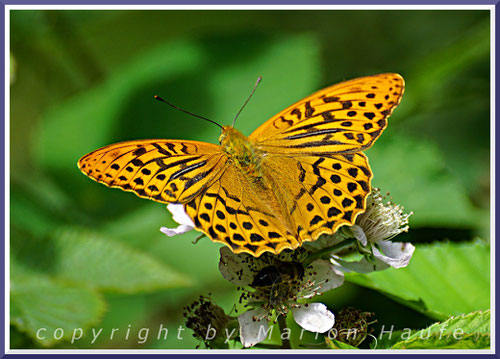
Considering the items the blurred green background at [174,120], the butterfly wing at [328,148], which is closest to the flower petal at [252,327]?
the butterfly wing at [328,148]

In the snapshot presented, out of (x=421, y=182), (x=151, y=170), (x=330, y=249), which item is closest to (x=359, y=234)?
(x=330, y=249)

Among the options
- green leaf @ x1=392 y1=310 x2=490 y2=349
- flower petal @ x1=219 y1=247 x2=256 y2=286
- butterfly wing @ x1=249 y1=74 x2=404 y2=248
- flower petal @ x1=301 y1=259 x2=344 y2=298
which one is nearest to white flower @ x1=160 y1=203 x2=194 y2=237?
flower petal @ x1=219 y1=247 x2=256 y2=286

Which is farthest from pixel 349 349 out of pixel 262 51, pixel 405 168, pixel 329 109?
pixel 262 51

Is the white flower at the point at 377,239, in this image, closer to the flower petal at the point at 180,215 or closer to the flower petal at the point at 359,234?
the flower petal at the point at 359,234

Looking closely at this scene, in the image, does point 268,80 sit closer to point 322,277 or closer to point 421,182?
point 421,182

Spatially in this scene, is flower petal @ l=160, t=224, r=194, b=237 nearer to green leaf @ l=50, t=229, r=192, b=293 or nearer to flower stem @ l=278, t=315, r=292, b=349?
flower stem @ l=278, t=315, r=292, b=349

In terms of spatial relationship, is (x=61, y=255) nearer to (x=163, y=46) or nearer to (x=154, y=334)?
(x=154, y=334)
